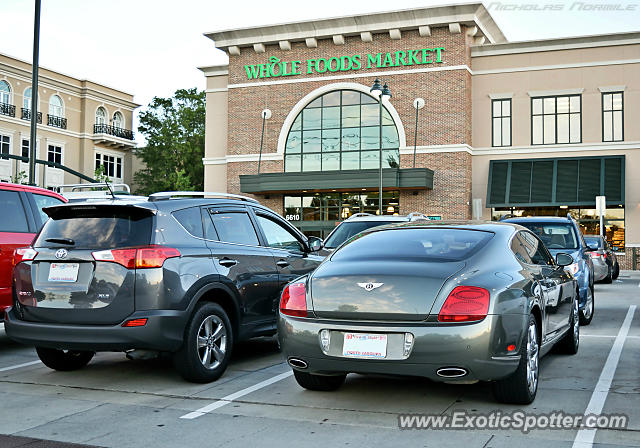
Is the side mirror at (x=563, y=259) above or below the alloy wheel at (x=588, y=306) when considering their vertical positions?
above

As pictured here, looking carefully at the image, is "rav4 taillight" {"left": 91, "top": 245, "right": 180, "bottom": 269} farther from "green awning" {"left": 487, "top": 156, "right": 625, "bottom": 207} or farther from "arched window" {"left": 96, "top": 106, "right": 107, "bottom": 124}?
"arched window" {"left": 96, "top": 106, "right": 107, "bottom": 124}

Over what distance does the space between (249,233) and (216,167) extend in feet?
109

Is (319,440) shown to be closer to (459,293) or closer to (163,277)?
(459,293)

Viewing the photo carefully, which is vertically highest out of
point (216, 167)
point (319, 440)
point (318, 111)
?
point (318, 111)

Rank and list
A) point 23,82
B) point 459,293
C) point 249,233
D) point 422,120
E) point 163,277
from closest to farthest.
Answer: point 459,293 → point 163,277 → point 249,233 → point 422,120 → point 23,82

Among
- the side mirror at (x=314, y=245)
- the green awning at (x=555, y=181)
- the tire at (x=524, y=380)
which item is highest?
the green awning at (x=555, y=181)

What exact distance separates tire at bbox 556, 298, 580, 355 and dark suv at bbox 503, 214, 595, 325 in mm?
2553

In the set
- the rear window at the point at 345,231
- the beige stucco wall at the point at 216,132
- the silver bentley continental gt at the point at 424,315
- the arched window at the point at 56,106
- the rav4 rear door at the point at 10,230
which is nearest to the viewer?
the silver bentley continental gt at the point at 424,315

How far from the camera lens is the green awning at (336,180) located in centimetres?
3394

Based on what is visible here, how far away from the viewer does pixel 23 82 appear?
48.7 m

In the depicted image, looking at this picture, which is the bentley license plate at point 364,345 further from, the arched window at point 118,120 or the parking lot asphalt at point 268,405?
the arched window at point 118,120

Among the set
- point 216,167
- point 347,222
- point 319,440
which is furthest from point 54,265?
point 216,167

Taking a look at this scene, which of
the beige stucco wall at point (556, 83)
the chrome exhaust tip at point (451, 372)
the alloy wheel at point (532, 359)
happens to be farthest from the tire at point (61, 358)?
the beige stucco wall at point (556, 83)

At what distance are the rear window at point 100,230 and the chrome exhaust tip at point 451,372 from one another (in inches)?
109
